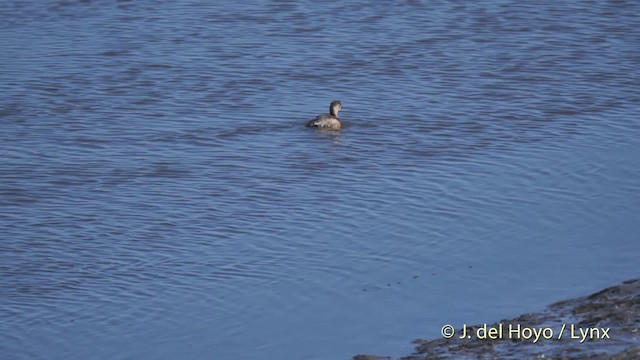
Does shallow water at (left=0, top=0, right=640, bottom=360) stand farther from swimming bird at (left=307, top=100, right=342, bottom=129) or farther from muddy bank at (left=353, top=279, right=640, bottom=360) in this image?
muddy bank at (left=353, top=279, right=640, bottom=360)

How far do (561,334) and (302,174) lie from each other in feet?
18.9

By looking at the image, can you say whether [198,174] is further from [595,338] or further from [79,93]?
[595,338]

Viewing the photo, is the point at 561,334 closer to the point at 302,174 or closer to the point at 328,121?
the point at 302,174

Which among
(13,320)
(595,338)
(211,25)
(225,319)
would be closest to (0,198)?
(13,320)

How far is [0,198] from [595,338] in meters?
6.99

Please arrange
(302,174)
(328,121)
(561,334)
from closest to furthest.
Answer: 1. (561,334)
2. (302,174)
3. (328,121)

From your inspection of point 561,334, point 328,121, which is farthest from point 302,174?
point 561,334

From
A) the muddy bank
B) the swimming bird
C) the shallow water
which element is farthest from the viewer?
the swimming bird

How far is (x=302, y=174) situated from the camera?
41.9 feet

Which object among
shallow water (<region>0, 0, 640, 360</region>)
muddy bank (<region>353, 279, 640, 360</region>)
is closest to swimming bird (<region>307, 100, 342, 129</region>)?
shallow water (<region>0, 0, 640, 360</region>)

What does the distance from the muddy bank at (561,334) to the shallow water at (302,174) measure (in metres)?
0.31

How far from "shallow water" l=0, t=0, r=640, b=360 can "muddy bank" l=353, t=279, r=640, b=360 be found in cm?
31

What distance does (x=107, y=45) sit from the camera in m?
19.4

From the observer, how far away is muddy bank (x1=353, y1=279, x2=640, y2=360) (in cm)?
694
